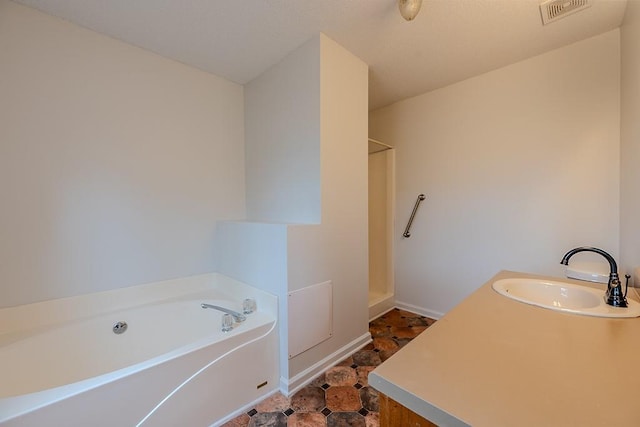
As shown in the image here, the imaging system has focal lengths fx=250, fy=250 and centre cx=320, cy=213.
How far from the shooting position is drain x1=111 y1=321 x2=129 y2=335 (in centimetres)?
165

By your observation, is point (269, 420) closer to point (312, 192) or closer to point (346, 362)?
point (346, 362)

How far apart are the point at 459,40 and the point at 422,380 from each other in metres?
2.16

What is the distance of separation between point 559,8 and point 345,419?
8.86 ft

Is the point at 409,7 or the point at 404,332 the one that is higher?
the point at 409,7

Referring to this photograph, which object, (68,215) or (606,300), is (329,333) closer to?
(606,300)

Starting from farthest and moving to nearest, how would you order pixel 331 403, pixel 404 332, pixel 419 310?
pixel 419 310 → pixel 404 332 → pixel 331 403

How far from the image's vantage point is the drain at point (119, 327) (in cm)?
165

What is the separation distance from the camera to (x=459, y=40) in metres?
1.79

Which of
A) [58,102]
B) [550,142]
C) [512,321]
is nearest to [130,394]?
[512,321]

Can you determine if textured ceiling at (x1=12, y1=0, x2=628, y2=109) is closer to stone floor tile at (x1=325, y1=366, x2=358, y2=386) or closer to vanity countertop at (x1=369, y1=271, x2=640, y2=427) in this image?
vanity countertop at (x1=369, y1=271, x2=640, y2=427)

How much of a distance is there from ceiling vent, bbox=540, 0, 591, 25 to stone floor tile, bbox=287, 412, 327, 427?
107 inches

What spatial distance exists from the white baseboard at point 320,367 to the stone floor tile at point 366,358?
1.9 inches

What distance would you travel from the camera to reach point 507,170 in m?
2.12

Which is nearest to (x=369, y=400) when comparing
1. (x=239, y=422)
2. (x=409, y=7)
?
(x=239, y=422)
